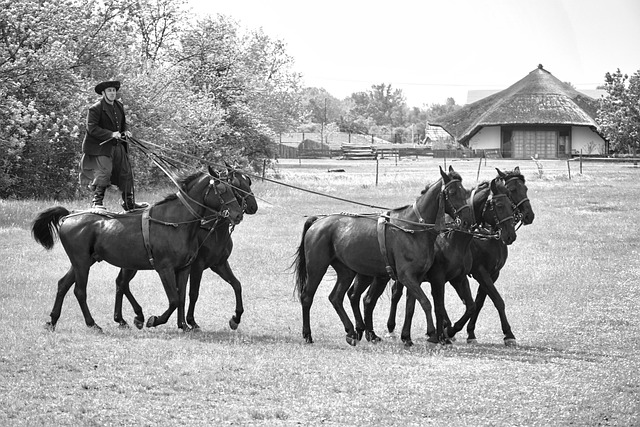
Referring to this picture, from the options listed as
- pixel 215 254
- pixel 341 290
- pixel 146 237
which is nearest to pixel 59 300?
pixel 146 237

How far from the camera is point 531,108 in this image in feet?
295

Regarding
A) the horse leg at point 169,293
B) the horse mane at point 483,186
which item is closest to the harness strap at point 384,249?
the horse mane at point 483,186

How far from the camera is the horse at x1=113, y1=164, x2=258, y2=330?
15.2 m

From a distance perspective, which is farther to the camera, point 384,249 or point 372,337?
point 372,337

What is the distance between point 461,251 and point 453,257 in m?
0.15

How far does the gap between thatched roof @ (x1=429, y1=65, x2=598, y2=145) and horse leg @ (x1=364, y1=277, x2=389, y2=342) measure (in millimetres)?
73935

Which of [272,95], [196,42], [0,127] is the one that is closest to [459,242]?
[0,127]

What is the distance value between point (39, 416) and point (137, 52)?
3945cm

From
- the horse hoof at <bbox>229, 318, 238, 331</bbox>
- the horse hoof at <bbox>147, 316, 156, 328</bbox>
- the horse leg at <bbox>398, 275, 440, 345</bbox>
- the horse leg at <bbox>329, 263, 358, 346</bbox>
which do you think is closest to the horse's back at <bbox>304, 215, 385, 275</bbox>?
the horse leg at <bbox>329, 263, 358, 346</bbox>

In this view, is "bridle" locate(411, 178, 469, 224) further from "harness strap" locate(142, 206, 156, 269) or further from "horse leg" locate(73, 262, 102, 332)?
"horse leg" locate(73, 262, 102, 332)

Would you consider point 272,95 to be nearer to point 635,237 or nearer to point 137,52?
point 137,52

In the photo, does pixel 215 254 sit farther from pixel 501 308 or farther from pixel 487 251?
pixel 501 308

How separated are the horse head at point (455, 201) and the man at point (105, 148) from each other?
5.12m

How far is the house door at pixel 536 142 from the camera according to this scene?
89.8 m
